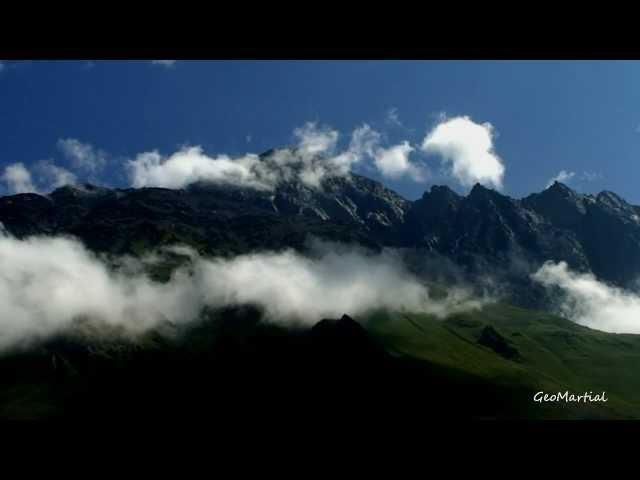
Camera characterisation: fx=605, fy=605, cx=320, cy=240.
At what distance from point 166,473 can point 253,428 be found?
0.69 meters

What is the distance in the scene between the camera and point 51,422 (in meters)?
4.54

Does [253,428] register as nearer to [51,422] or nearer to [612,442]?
[51,422]
